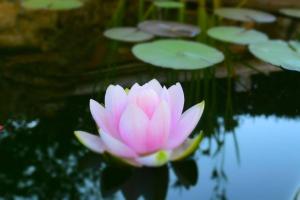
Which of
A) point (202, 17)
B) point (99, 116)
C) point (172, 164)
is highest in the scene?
point (99, 116)

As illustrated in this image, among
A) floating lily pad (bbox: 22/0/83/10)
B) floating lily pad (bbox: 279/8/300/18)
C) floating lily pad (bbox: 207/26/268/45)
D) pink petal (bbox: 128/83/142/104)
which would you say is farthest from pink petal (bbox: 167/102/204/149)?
floating lily pad (bbox: 279/8/300/18)

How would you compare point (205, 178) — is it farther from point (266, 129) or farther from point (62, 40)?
point (62, 40)

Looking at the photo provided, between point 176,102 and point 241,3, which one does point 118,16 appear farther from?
point 176,102

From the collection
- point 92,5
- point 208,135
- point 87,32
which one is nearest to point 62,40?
point 87,32

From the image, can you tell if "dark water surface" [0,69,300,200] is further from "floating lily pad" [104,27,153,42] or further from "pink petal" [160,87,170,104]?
"floating lily pad" [104,27,153,42]

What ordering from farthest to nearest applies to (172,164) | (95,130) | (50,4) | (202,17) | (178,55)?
(202,17)
(50,4)
(178,55)
(95,130)
(172,164)

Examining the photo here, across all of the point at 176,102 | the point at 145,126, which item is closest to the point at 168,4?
the point at 176,102
